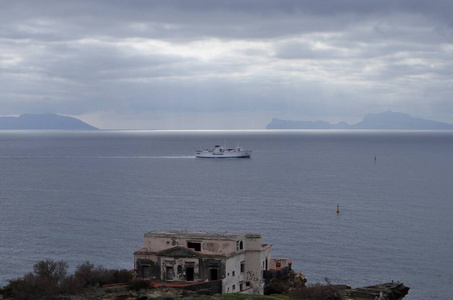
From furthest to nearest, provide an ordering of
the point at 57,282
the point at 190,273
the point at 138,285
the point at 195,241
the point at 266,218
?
1. the point at 266,218
2. the point at 195,241
3. the point at 190,273
4. the point at 57,282
5. the point at 138,285

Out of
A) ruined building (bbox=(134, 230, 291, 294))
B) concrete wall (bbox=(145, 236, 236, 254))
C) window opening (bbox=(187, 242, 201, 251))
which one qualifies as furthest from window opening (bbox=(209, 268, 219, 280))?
window opening (bbox=(187, 242, 201, 251))

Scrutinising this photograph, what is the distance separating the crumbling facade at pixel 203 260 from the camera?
50.0 meters

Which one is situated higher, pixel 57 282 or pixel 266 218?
pixel 57 282

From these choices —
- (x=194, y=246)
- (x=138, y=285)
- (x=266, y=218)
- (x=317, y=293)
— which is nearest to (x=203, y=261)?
(x=194, y=246)

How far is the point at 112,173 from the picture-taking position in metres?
179

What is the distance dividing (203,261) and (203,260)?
7 cm

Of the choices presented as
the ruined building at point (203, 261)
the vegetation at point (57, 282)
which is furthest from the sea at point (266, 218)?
the vegetation at point (57, 282)

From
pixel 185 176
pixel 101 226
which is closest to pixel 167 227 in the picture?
pixel 101 226

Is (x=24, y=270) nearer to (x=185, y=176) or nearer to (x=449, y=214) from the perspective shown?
(x=449, y=214)

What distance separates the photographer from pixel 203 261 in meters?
50.0

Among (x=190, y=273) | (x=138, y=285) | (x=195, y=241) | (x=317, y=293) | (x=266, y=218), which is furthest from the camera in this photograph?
(x=266, y=218)

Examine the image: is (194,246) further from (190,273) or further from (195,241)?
(190,273)

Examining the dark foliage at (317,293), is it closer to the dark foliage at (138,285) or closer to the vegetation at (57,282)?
the dark foliage at (138,285)

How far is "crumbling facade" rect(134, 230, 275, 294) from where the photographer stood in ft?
164
